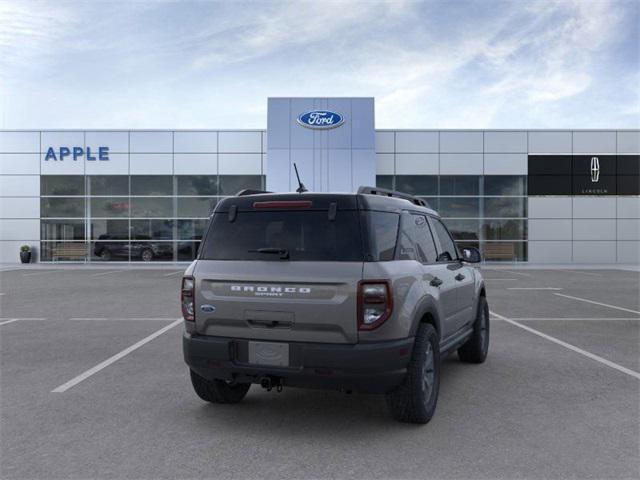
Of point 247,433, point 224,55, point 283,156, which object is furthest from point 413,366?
point 283,156

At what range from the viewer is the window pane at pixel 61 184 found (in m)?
27.8

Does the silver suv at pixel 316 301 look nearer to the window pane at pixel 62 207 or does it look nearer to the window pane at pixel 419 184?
the window pane at pixel 419 184

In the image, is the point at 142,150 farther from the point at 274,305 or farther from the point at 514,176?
the point at 274,305

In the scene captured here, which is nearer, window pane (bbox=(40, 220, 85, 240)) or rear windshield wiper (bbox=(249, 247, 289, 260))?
rear windshield wiper (bbox=(249, 247, 289, 260))

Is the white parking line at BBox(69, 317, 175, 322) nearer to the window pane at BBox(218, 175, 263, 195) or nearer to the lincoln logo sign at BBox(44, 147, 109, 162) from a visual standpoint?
the window pane at BBox(218, 175, 263, 195)

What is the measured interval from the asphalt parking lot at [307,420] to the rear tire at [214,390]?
0.10m

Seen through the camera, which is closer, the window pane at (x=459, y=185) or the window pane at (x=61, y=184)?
the window pane at (x=459, y=185)

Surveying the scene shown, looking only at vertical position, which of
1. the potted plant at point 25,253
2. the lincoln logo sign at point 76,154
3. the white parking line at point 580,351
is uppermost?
the lincoln logo sign at point 76,154

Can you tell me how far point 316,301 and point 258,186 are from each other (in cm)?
2375

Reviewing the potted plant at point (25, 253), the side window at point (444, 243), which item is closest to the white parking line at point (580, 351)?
the side window at point (444, 243)

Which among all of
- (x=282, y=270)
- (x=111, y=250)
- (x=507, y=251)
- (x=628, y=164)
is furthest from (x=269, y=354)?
(x=628, y=164)

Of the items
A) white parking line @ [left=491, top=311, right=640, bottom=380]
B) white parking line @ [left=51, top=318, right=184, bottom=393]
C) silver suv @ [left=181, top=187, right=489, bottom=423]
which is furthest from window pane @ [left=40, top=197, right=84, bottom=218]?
silver suv @ [left=181, top=187, right=489, bottom=423]

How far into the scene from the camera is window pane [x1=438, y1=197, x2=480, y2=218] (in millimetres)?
27469

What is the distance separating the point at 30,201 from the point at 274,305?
28264mm
